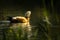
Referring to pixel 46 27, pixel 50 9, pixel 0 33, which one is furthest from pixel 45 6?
pixel 0 33

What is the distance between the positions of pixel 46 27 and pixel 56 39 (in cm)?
12

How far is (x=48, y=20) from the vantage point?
1.58 m

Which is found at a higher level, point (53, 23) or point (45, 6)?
point (45, 6)

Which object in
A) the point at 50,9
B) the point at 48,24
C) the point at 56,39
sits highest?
the point at 50,9

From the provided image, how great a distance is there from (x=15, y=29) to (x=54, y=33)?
10.9 inches

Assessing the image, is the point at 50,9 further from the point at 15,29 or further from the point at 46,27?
the point at 15,29

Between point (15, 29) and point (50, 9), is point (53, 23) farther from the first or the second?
point (15, 29)

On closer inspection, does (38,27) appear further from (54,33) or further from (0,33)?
(0,33)

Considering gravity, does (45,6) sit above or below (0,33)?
above

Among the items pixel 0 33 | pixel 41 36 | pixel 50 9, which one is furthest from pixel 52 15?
pixel 0 33

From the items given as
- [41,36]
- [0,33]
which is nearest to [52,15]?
[41,36]

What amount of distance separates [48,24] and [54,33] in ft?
0.25

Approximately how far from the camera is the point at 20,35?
1532 mm

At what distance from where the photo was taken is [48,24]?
154 centimetres
